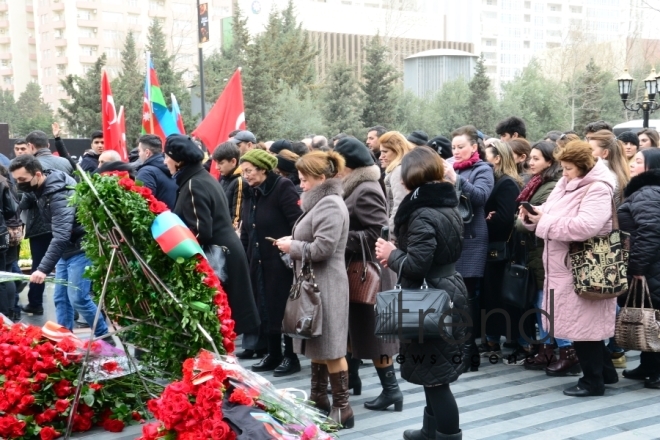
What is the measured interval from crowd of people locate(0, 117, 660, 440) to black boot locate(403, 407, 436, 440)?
12 mm

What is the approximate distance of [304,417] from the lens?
4125mm

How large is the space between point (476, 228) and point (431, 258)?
8.02 ft

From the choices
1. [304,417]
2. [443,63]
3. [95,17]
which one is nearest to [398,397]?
[304,417]

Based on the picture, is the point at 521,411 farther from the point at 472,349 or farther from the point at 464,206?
the point at 464,206

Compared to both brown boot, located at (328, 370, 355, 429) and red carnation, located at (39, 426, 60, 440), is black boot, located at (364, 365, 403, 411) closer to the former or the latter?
brown boot, located at (328, 370, 355, 429)

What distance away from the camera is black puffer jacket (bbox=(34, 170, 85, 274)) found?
21.9 feet

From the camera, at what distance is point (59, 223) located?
6.82m

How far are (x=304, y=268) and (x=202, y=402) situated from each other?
56.1 inches

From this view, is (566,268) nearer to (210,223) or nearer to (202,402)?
(210,223)

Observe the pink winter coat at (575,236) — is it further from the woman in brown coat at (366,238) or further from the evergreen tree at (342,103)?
the evergreen tree at (342,103)

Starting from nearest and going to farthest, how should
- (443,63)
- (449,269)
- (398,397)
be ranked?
(449,269)
(398,397)
(443,63)

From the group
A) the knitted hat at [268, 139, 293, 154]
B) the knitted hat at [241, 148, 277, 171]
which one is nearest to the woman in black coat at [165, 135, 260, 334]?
the knitted hat at [241, 148, 277, 171]

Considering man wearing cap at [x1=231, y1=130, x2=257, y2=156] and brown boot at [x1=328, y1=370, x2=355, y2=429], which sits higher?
man wearing cap at [x1=231, y1=130, x2=257, y2=156]

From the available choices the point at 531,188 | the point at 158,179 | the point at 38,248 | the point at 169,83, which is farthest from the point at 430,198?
the point at 169,83
